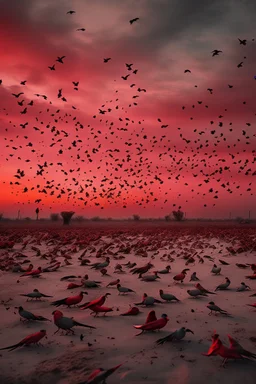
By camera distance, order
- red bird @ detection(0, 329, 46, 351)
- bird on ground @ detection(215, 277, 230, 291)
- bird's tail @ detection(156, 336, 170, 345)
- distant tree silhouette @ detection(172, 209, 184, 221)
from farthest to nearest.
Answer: distant tree silhouette @ detection(172, 209, 184, 221), bird on ground @ detection(215, 277, 230, 291), bird's tail @ detection(156, 336, 170, 345), red bird @ detection(0, 329, 46, 351)

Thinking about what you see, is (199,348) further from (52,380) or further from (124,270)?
(124,270)

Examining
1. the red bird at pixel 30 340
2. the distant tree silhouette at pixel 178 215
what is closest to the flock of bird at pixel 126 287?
the red bird at pixel 30 340

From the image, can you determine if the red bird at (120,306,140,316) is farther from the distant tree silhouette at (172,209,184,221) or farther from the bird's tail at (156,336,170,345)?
the distant tree silhouette at (172,209,184,221)

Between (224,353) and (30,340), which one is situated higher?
(224,353)

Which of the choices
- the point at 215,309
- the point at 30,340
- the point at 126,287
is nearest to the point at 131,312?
the point at 215,309

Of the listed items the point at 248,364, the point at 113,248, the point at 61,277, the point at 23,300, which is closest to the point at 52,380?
the point at 248,364

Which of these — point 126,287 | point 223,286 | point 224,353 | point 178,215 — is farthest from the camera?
point 178,215

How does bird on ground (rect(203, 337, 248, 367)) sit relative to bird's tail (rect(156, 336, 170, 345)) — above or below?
above

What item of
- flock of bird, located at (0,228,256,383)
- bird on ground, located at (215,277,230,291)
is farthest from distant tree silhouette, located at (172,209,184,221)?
bird on ground, located at (215,277,230,291)

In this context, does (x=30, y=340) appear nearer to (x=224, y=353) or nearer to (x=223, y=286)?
(x=224, y=353)

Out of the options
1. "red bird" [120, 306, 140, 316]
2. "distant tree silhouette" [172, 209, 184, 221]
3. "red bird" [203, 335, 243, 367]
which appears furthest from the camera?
"distant tree silhouette" [172, 209, 184, 221]

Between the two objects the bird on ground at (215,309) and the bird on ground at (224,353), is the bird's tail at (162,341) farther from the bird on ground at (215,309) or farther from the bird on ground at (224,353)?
the bird on ground at (215,309)

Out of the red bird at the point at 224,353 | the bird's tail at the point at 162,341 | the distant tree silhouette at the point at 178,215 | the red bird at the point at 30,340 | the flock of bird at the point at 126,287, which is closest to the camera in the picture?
the red bird at the point at 224,353

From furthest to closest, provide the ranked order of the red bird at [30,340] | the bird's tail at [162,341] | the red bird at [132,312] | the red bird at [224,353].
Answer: the red bird at [132,312] < the bird's tail at [162,341] < the red bird at [30,340] < the red bird at [224,353]
